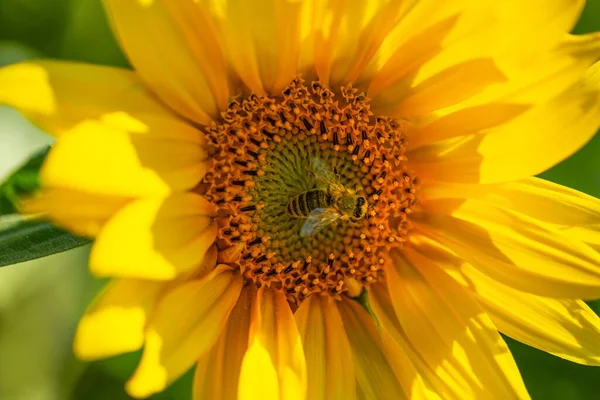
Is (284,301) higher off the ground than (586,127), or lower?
lower

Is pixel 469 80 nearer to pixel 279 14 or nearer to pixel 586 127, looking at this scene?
pixel 586 127

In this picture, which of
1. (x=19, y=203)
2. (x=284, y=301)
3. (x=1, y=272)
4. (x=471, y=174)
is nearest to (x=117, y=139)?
(x=19, y=203)

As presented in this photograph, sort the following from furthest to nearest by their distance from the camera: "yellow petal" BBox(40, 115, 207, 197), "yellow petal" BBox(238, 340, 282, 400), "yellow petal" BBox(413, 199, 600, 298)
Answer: "yellow petal" BBox(413, 199, 600, 298)
"yellow petal" BBox(238, 340, 282, 400)
"yellow petal" BBox(40, 115, 207, 197)

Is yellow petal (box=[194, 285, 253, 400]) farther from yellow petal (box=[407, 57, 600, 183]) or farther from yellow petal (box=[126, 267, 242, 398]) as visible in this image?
yellow petal (box=[407, 57, 600, 183])

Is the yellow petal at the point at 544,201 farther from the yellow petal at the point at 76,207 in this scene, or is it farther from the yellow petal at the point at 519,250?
the yellow petal at the point at 76,207

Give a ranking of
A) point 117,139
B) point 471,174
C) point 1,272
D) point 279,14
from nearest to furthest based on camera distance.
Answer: point 117,139 → point 279,14 → point 471,174 → point 1,272

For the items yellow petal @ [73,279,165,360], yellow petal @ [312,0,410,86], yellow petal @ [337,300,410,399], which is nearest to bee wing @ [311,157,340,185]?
yellow petal @ [312,0,410,86]

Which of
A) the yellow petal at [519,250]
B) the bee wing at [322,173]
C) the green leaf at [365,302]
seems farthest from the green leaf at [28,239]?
the yellow petal at [519,250]
